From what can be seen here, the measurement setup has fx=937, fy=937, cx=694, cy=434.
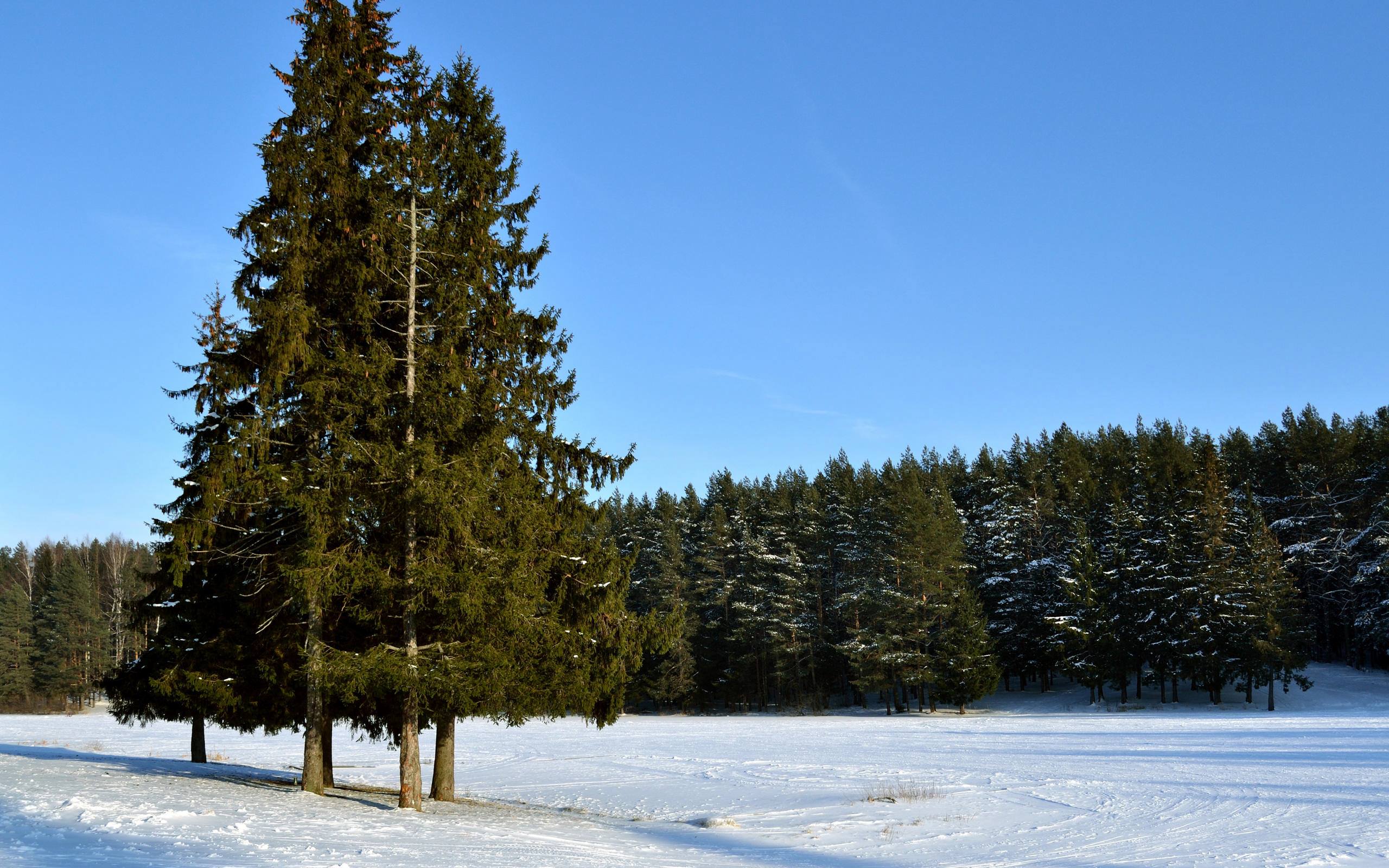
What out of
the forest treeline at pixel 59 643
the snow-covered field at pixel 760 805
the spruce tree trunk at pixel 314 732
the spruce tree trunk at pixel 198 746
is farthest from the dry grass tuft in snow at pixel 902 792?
the forest treeline at pixel 59 643

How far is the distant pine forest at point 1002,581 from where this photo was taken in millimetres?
58281

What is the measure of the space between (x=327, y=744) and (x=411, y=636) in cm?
557

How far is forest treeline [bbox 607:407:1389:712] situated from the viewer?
5812 centimetres

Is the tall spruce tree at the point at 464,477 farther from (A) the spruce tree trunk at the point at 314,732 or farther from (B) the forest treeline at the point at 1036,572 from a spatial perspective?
(B) the forest treeline at the point at 1036,572

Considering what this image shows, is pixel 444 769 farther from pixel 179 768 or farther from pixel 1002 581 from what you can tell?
pixel 1002 581

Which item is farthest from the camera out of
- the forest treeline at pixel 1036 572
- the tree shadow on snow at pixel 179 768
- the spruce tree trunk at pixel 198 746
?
the forest treeline at pixel 1036 572

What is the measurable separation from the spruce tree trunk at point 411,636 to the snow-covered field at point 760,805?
66 cm

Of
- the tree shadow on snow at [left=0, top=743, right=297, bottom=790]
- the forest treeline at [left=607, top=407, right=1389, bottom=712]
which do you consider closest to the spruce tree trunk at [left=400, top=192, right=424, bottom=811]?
the tree shadow on snow at [left=0, top=743, right=297, bottom=790]

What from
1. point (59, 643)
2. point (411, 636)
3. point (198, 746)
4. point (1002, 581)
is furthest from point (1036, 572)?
point (59, 643)

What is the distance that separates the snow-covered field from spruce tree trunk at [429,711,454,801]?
2.42 feet

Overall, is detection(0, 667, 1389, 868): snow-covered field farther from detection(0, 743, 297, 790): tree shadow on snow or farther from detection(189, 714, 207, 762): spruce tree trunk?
detection(189, 714, 207, 762): spruce tree trunk

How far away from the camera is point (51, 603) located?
82.1 m

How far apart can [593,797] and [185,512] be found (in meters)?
11.0

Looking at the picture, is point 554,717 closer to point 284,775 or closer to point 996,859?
point 284,775
